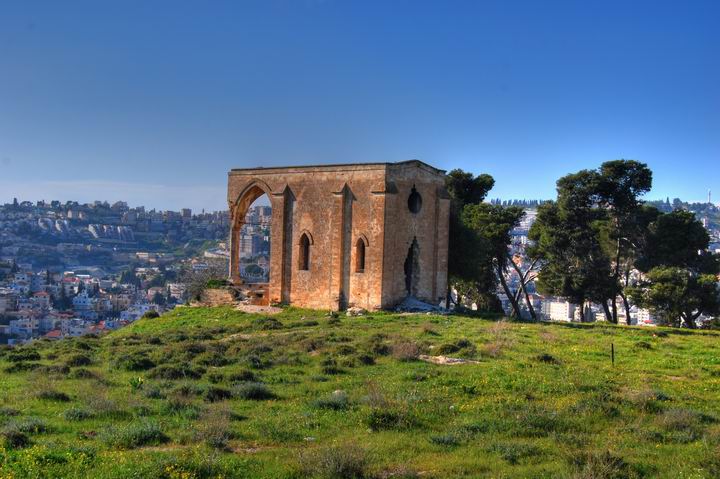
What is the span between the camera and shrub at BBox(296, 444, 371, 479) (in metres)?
7.77

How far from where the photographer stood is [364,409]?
36.0 feet

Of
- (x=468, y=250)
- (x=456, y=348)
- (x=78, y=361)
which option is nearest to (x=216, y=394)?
(x=78, y=361)

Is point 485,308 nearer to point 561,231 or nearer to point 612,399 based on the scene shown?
point 561,231

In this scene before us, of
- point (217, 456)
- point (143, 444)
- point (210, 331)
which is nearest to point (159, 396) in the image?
point (143, 444)

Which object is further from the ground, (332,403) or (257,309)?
(332,403)

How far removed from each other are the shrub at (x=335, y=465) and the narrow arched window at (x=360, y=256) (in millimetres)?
21249

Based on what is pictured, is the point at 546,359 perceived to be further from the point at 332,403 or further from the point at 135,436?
the point at 135,436

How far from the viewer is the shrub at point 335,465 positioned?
7.77 m

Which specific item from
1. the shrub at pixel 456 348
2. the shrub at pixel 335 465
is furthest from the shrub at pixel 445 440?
the shrub at pixel 456 348

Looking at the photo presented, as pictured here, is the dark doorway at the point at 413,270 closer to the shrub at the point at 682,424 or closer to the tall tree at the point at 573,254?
the tall tree at the point at 573,254

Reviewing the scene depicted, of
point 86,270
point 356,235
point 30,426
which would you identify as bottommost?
point 86,270

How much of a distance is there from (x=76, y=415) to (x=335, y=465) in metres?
5.46

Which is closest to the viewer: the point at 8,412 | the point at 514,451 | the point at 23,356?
the point at 514,451

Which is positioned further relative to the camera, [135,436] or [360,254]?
[360,254]
